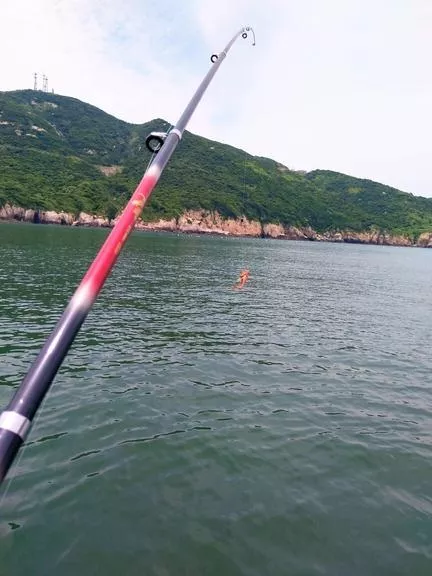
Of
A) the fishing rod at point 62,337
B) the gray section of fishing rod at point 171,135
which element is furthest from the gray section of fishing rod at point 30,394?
the gray section of fishing rod at point 171,135

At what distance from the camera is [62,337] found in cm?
316

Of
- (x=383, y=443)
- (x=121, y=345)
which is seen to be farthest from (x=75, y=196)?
Answer: (x=383, y=443)

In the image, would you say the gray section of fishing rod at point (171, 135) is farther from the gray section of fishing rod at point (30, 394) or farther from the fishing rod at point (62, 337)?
the gray section of fishing rod at point (30, 394)

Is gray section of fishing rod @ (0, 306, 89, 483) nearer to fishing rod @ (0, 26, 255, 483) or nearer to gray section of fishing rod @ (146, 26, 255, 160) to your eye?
fishing rod @ (0, 26, 255, 483)

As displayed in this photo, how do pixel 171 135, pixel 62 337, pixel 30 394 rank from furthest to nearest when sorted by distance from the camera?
pixel 171 135 < pixel 62 337 < pixel 30 394

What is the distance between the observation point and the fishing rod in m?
2.74

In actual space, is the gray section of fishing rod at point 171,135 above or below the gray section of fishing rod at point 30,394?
above

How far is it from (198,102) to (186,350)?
1560cm

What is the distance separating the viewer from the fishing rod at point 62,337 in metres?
2.74

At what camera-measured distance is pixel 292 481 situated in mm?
10234

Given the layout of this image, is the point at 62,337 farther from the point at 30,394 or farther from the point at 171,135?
the point at 171,135

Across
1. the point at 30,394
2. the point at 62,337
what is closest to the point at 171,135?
the point at 62,337

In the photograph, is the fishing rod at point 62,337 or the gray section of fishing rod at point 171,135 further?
the gray section of fishing rod at point 171,135

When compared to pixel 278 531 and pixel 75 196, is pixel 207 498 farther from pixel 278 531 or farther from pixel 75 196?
pixel 75 196
